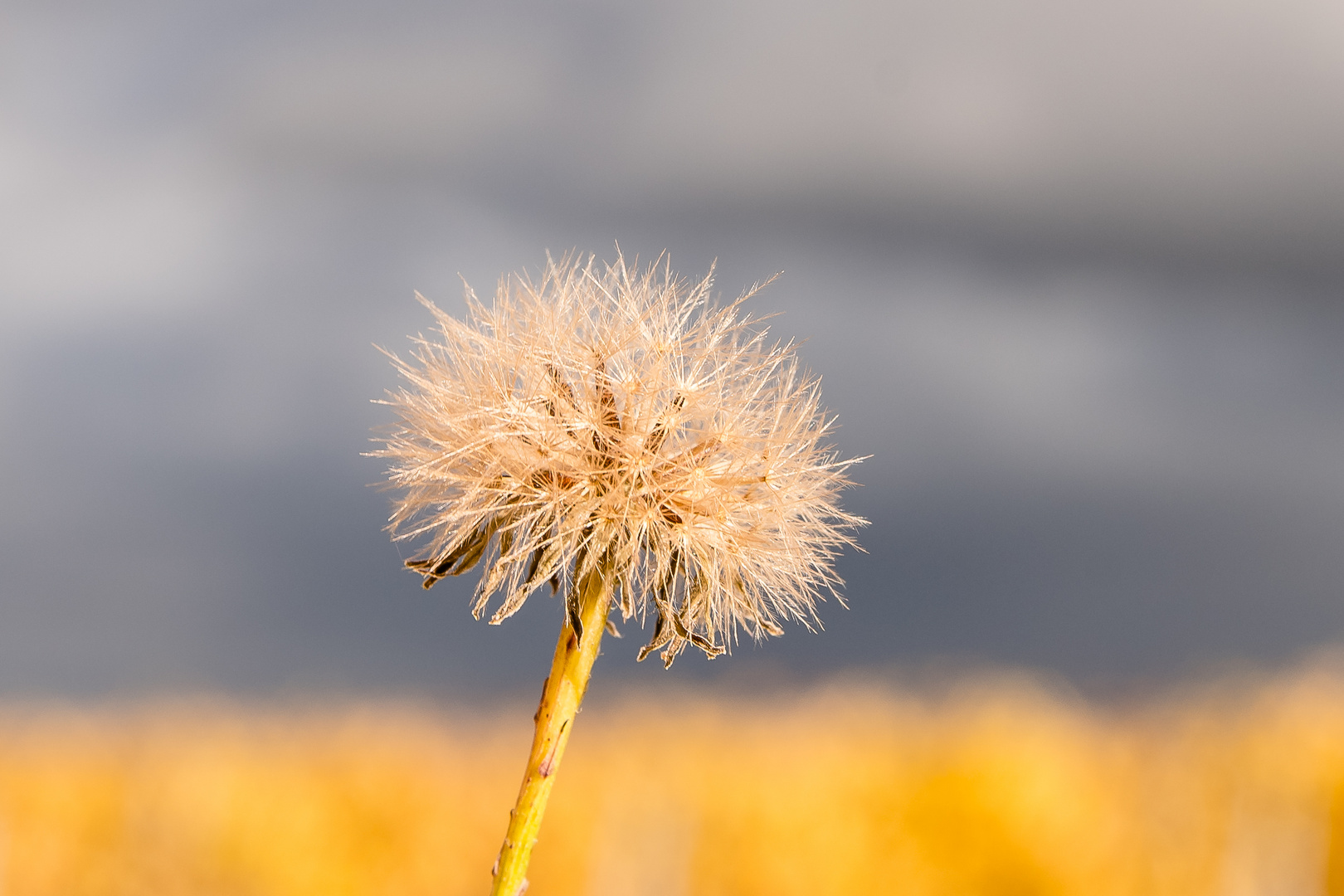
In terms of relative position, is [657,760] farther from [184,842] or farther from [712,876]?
[184,842]

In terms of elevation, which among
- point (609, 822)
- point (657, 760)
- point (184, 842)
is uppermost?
point (657, 760)

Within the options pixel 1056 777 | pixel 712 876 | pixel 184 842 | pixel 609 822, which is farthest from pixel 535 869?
pixel 1056 777

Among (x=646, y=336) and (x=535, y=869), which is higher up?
(x=646, y=336)

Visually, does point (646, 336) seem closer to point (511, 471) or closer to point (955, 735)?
point (511, 471)

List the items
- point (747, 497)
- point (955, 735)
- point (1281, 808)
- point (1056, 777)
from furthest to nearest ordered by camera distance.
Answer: point (955, 735) → point (1056, 777) → point (1281, 808) → point (747, 497)

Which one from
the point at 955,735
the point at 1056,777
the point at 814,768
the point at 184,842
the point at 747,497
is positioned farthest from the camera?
the point at 184,842

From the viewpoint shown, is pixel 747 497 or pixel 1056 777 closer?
pixel 747 497
